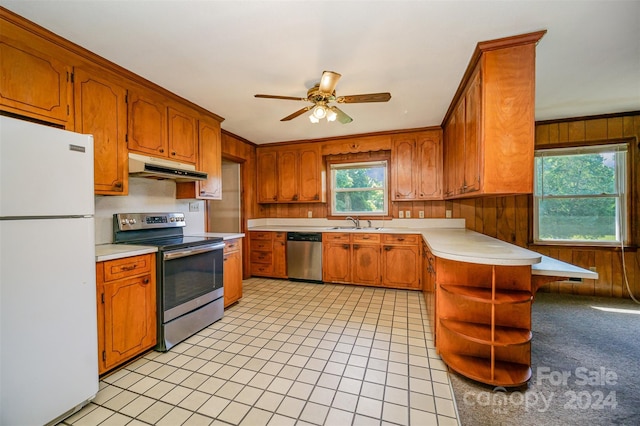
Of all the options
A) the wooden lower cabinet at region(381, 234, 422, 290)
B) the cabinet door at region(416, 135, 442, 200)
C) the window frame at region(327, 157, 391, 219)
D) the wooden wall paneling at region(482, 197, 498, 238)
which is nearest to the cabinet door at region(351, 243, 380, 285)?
the wooden lower cabinet at region(381, 234, 422, 290)

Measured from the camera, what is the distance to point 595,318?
2721 millimetres

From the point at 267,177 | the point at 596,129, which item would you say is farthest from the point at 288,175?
the point at 596,129

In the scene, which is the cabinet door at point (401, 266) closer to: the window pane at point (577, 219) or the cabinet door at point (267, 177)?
the window pane at point (577, 219)

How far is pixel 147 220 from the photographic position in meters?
2.58

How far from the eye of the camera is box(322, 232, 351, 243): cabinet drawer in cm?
398

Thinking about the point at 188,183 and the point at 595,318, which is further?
the point at 188,183

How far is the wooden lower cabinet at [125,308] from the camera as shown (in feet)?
5.85

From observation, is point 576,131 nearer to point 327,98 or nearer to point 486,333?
point 486,333

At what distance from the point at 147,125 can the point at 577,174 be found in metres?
5.22

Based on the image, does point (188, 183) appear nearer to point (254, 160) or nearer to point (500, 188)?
point (254, 160)

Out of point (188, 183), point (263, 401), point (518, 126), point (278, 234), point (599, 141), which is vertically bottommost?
point (263, 401)

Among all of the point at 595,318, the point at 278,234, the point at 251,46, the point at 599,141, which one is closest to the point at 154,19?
the point at 251,46

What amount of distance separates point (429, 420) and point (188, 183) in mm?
3065

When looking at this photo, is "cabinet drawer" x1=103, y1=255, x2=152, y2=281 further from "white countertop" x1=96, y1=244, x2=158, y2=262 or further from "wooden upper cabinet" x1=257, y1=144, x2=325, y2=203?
"wooden upper cabinet" x1=257, y1=144, x2=325, y2=203
